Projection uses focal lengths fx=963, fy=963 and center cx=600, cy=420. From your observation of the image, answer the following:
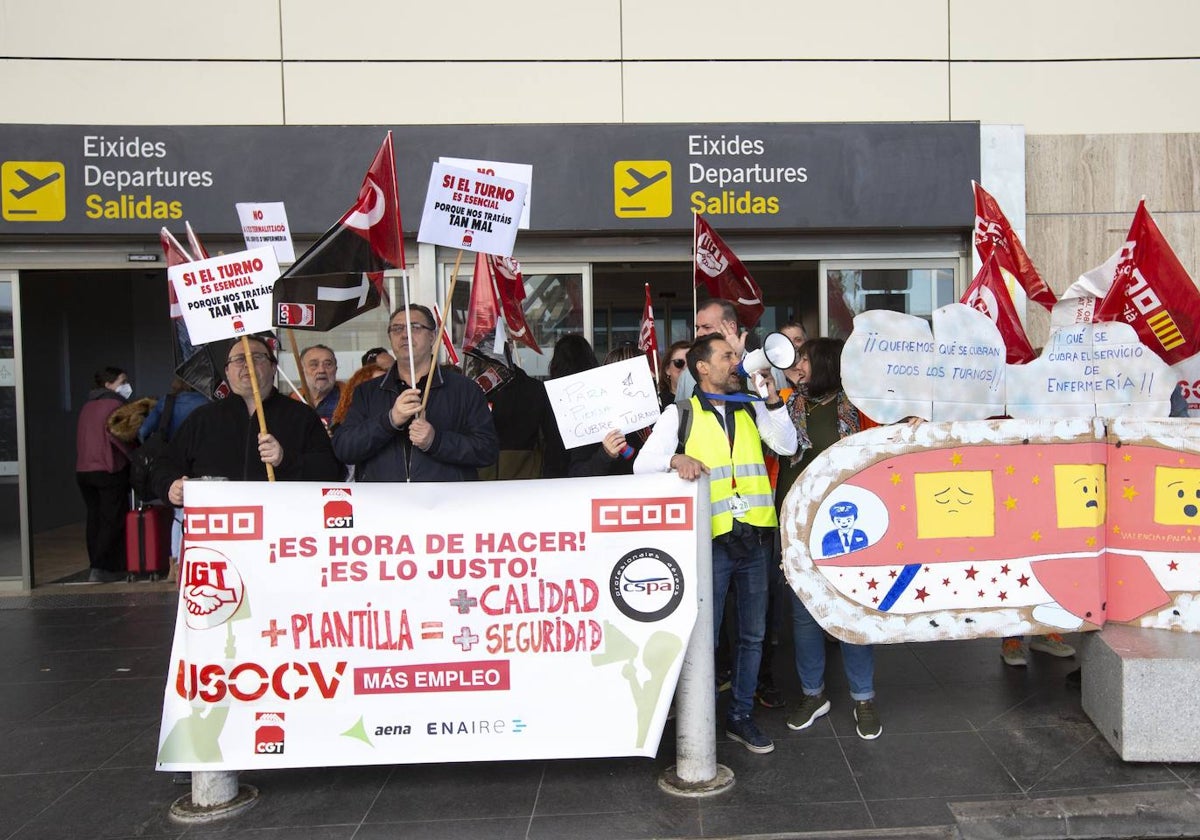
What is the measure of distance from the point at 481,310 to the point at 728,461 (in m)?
3.30

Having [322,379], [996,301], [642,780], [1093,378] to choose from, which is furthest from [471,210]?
[996,301]

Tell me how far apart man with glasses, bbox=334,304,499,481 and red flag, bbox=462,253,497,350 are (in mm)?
2212

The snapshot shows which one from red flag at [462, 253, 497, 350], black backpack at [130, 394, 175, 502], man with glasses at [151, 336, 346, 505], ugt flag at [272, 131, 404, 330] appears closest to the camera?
ugt flag at [272, 131, 404, 330]

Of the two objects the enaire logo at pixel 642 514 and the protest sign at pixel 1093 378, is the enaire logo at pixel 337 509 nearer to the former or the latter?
the enaire logo at pixel 642 514

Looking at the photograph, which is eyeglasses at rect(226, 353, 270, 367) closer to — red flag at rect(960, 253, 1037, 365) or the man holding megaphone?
the man holding megaphone

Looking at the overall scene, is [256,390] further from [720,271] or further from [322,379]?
[720,271]

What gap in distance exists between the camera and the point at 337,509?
3801mm

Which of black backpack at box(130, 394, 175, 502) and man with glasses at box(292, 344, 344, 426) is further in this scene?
black backpack at box(130, 394, 175, 502)

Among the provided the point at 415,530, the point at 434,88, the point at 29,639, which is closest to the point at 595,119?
the point at 434,88

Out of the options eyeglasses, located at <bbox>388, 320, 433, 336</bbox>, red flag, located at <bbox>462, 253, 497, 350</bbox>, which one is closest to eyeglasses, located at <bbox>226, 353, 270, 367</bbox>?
eyeglasses, located at <bbox>388, 320, 433, 336</bbox>

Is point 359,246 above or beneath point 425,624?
above

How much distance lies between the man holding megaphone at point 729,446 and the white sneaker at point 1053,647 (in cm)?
219

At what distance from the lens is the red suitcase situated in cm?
845

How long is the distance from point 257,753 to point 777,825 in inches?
80.0
